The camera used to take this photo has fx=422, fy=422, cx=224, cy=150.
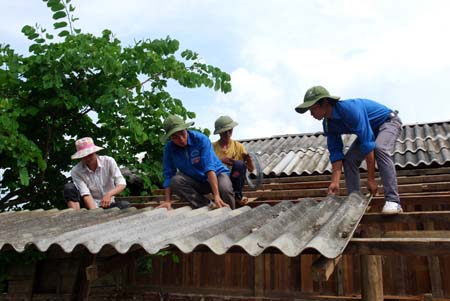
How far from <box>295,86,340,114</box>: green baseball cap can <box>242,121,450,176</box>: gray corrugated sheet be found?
2677 mm

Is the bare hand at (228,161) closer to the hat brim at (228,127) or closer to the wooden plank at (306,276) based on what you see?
the hat brim at (228,127)

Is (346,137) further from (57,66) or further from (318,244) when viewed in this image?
(318,244)

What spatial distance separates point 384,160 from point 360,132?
0.31 m

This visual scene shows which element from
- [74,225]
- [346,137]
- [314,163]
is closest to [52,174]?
[74,225]

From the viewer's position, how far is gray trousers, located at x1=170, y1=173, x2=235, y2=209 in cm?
436

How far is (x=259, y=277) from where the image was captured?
6.54m

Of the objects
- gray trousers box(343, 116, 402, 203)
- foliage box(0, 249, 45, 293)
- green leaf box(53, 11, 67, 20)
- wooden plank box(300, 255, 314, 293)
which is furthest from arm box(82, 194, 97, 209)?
wooden plank box(300, 255, 314, 293)

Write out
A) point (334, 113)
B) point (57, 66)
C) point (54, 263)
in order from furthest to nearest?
point (54, 263) < point (57, 66) < point (334, 113)

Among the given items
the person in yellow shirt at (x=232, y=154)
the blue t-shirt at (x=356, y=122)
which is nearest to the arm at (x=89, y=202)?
the person in yellow shirt at (x=232, y=154)

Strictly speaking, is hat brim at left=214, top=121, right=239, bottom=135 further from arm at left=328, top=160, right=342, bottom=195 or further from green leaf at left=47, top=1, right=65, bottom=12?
green leaf at left=47, top=1, right=65, bottom=12

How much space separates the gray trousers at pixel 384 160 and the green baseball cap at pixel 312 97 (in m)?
0.55

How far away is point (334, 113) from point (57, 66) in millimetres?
3512

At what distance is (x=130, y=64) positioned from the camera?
5.80 m

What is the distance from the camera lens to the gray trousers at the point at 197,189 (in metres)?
4.36
